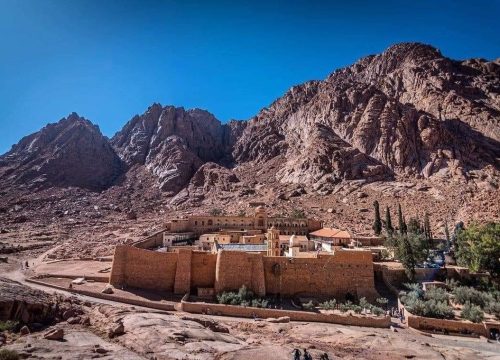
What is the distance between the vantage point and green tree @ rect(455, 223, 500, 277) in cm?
3291

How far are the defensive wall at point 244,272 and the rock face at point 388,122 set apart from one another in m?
53.4

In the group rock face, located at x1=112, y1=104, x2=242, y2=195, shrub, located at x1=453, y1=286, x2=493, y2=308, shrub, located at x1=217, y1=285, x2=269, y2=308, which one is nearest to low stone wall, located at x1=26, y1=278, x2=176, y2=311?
shrub, located at x1=217, y1=285, x2=269, y2=308

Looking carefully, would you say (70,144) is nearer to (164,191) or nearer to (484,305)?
(164,191)

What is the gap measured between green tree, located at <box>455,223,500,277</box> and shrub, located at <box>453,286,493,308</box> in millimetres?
4573

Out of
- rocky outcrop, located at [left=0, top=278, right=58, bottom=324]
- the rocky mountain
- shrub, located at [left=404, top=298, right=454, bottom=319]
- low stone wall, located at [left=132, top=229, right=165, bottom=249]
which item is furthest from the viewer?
the rocky mountain

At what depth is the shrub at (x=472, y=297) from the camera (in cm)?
2858

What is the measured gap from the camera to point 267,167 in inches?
4109

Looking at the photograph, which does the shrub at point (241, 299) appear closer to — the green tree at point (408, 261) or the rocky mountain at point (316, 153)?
the green tree at point (408, 261)

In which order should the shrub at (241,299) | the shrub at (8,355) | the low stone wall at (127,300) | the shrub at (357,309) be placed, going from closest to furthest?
the shrub at (8,355), the low stone wall at (127,300), the shrub at (241,299), the shrub at (357,309)

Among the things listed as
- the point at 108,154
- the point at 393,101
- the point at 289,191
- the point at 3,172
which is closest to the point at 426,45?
the point at 393,101

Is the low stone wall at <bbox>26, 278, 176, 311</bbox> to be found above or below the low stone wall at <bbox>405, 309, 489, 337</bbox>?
above

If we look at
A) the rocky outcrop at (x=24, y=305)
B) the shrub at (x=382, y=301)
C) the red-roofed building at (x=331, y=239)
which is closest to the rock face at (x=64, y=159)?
the red-roofed building at (x=331, y=239)

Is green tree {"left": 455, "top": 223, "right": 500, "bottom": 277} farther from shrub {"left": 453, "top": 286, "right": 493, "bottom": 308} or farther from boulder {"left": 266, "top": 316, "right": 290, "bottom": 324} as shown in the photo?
boulder {"left": 266, "top": 316, "right": 290, "bottom": 324}

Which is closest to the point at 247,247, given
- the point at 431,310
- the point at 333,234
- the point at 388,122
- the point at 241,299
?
the point at 333,234
